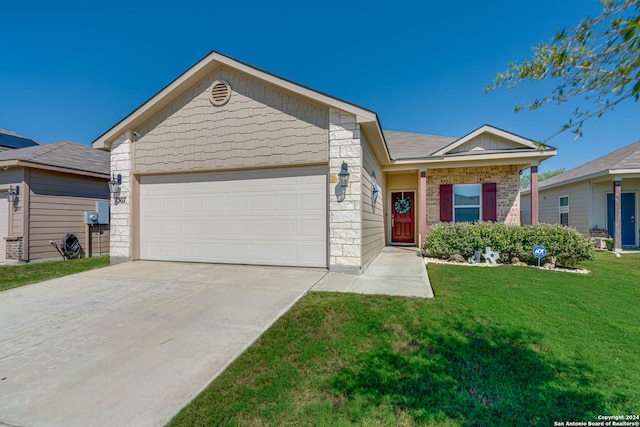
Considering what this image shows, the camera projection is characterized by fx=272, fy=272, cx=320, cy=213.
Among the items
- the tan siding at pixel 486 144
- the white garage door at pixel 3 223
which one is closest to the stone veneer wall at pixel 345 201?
the tan siding at pixel 486 144

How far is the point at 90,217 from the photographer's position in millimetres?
9289

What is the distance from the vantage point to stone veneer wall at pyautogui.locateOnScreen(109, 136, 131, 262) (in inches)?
283

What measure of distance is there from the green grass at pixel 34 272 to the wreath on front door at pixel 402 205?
32.3 ft

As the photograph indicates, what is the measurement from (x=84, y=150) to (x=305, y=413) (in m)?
14.1

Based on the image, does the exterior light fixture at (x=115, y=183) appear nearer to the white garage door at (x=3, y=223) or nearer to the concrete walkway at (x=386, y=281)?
the white garage door at (x=3, y=223)

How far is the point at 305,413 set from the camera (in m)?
1.94

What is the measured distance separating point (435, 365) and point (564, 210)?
15.2 metres

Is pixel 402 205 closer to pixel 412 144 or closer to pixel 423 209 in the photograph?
pixel 423 209

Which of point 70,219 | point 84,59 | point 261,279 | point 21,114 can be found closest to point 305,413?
point 261,279

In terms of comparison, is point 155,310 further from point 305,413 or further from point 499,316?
point 499,316

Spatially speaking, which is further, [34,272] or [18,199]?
[18,199]

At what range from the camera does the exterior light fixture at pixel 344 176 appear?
5.65 metres

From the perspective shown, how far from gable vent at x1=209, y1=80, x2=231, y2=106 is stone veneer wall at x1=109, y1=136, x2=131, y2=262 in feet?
9.04

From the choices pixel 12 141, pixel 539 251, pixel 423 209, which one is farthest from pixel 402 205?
pixel 12 141
